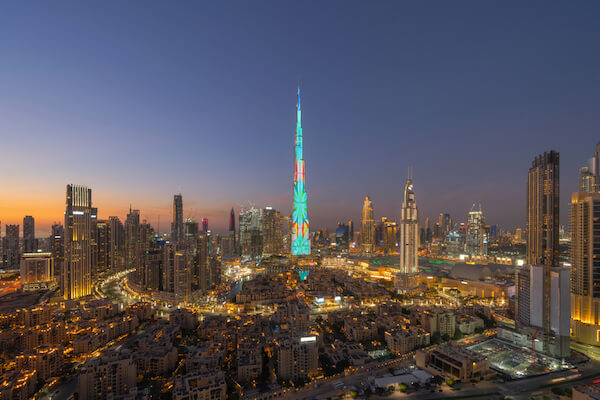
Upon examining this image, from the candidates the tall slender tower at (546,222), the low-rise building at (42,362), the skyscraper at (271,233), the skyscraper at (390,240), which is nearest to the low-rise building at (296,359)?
the low-rise building at (42,362)

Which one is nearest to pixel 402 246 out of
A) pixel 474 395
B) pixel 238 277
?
pixel 238 277

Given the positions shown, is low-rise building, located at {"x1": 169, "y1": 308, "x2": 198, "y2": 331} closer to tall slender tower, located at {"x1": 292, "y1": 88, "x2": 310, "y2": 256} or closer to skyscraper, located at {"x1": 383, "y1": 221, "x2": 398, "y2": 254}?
tall slender tower, located at {"x1": 292, "y1": 88, "x2": 310, "y2": 256}

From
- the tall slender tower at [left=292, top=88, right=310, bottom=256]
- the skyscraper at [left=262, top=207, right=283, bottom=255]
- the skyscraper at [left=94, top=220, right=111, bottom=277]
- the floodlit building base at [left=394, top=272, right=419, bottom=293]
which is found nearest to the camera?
the floodlit building base at [left=394, top=272, right=419, bottom=293]

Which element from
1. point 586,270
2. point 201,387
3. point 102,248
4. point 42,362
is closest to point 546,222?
point 586,270

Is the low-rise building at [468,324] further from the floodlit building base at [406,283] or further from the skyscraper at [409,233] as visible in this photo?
the skyscraper at [409,233]

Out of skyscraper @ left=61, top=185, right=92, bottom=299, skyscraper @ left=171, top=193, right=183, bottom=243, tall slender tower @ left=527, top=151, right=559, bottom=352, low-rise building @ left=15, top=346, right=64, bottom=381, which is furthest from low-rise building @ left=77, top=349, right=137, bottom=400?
skyscraper @ left=171, top=193, right=183, bottom=243

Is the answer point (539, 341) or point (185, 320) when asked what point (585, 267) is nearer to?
point (539, 341)

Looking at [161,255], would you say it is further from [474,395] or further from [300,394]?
[474,395]
